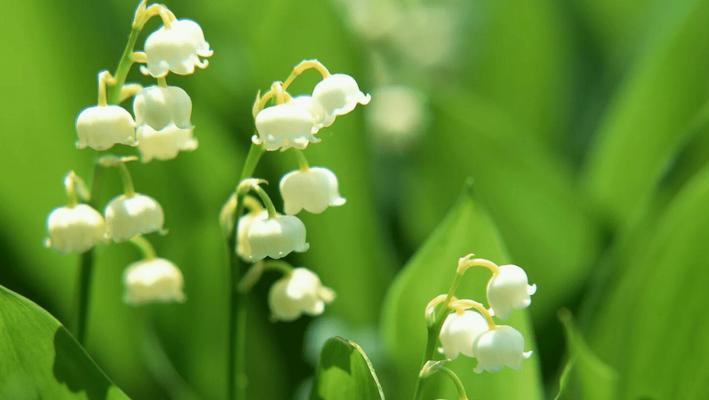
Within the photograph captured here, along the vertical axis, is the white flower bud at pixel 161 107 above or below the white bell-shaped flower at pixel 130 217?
above

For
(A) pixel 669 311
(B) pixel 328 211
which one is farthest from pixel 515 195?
(A) pixel 669 311

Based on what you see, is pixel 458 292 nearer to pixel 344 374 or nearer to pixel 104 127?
pixel 344 374

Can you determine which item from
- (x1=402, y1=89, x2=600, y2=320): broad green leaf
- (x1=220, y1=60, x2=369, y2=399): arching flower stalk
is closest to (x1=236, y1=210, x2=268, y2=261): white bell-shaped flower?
(x1=220, y1=60, x2=369, y2=399): arching flower stalk

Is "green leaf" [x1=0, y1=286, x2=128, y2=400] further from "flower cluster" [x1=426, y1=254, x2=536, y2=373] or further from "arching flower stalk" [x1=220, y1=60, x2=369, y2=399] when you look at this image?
"flower cluster" [x1=426, y1=254, x2=536, y2=373]

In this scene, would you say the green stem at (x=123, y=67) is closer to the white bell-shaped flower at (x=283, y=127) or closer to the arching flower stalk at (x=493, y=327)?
the white bell-shaped flower at (x=283, y=127)

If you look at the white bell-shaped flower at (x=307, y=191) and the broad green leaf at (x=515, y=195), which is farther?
the broad green leaf at (x=515, y=195)

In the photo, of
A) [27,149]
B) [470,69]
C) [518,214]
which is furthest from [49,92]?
[470,69]

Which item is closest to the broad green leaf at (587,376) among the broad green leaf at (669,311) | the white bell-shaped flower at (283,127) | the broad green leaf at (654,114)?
the broad green leaf at (669,311)
